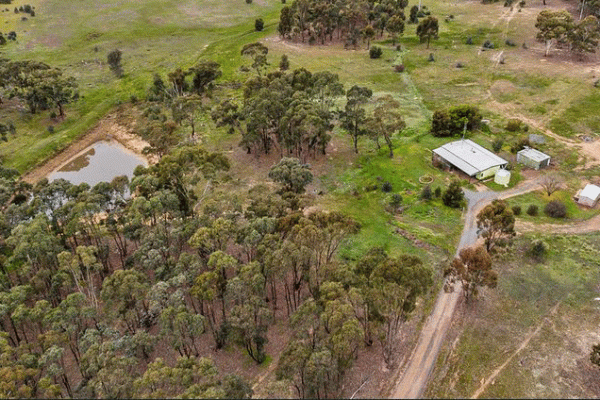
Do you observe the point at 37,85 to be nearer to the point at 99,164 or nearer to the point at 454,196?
the point at 99,164

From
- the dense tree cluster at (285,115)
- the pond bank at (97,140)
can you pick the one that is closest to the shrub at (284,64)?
the dense tree cluster at (285,115)

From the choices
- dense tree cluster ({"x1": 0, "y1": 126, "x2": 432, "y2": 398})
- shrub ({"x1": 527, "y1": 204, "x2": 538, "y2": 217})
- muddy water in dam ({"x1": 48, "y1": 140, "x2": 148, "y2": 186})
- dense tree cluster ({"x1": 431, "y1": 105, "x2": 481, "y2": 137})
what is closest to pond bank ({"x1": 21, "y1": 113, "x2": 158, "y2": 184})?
muddy water in dam ({"x1": 48, "y1": 140, "x2": 148, "y2": 186})

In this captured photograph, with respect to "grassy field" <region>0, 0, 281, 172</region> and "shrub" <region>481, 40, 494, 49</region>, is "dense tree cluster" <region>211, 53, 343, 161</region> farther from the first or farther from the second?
"shrub" <region>481, 40, 494, 49</region>

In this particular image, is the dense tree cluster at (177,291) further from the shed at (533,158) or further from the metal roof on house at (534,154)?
the metal roof on house at (534,154)

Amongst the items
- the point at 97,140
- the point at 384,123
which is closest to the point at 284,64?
the point at 384,123

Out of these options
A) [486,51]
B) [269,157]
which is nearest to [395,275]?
[269,157]

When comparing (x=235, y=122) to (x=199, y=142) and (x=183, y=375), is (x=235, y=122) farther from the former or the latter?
(x=183, y=375)
